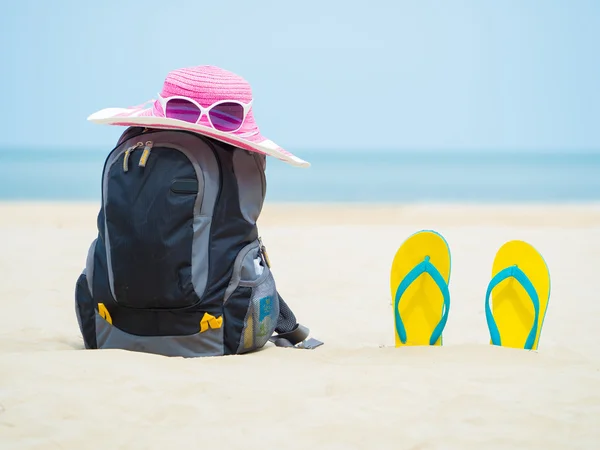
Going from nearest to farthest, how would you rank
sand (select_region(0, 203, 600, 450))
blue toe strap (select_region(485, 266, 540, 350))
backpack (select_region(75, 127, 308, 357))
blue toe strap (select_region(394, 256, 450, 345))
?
sand (select_region(0, 203, 600, 450)), backpack (select_region(75, 127, 308, 357)), blue toe strap (select_region(485, 266, 540, 350)), blue toe strap (select_region(394, 256, 450, 345))

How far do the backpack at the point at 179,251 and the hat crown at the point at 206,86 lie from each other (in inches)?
6.2

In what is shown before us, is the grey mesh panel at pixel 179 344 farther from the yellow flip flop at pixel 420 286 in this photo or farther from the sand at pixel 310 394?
the yellow flip flop at pixel 420 286

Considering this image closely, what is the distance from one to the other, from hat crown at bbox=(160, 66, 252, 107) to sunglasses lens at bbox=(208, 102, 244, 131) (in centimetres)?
3

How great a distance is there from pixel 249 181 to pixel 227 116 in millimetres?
248

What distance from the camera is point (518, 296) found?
3.05 meters

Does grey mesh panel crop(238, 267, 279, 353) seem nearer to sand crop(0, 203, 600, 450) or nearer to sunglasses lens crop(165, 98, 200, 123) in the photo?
sand crop(0, 203, 600, 450)

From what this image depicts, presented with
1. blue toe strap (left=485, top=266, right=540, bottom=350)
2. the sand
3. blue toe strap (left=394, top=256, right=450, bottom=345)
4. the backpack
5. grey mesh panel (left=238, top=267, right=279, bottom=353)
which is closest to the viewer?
the sand

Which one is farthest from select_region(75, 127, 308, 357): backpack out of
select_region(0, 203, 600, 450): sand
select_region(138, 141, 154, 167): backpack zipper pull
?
select_region(0, 203, 600, 450): sand

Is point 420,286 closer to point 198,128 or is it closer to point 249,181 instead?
point 249,181

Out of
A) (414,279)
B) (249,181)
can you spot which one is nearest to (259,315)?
(249,181)

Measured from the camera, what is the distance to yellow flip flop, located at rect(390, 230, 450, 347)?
3.00 metres

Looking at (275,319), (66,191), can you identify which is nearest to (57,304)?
(275,319)

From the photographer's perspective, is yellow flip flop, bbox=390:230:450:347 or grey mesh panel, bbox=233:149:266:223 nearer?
grey mesh panel, bbox=233:149:266:223

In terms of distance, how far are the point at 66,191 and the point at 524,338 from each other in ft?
44.7
